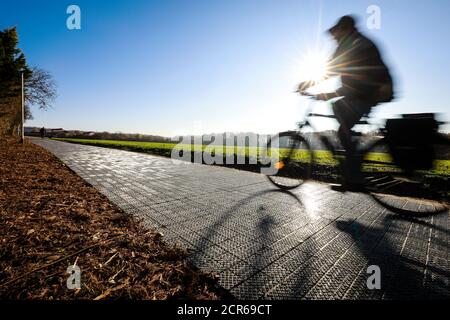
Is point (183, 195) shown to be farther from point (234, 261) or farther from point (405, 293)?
point (405, 293)

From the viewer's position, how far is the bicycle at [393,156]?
378cm

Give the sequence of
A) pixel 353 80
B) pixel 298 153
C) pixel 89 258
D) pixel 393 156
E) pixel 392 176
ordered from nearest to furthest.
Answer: pixel 89 258 → pixel 393 156 → pixel 392 176 → pixel 353 80 → pixel 298 153

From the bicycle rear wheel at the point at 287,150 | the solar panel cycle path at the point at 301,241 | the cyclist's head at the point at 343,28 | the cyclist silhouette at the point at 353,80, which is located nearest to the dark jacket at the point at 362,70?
the cyclist silhouette at the point at 353,80

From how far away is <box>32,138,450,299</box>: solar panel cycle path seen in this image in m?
2.02

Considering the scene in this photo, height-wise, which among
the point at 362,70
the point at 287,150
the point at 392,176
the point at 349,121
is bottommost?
the point at 392,176

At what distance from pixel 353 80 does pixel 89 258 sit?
5076 millimetres

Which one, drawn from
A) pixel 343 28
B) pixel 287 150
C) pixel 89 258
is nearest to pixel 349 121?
pixel 287 150

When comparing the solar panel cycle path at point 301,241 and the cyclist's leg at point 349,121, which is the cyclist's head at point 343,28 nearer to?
the cyclist's leg at point 349,121

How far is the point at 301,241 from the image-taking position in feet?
9.50

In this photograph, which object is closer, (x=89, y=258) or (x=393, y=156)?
(x=89, y=258)

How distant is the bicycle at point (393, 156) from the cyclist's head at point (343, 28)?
4.97ft

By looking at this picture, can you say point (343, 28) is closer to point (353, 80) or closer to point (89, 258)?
point (353, 80)

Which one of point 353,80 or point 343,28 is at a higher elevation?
point 343,28
